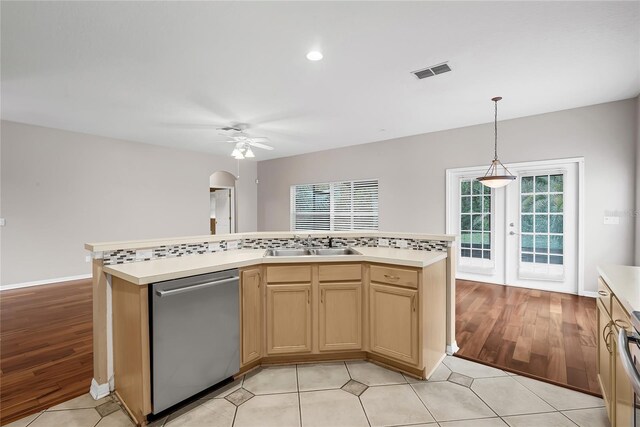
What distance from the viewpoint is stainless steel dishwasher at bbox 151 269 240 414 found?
1.72 meters

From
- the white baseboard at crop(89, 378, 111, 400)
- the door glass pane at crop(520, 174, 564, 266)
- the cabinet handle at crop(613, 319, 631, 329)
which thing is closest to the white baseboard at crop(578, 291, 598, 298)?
the door glass pane at crop(520, 174, 564, 266)

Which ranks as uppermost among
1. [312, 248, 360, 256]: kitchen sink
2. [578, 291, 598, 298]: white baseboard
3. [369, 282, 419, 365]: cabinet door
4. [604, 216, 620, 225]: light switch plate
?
[604, 216, 620, 225]: light switch plate

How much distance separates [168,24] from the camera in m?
2.20

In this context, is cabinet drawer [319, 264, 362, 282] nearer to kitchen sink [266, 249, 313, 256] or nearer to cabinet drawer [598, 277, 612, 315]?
kitchen sink [266, 249, 313, 256]

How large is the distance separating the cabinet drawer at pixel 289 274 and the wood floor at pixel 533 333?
1519 mm

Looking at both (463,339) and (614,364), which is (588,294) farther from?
(614,364)

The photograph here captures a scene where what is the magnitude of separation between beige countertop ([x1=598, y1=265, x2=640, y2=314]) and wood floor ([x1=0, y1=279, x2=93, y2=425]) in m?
3.12

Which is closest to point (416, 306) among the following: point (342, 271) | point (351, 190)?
Result: point (342, 271)

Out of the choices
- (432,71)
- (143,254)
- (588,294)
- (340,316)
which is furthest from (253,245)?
(588,294)

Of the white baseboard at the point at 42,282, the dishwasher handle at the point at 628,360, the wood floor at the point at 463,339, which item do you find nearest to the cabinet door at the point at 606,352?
the wood floor at the point at 463,339

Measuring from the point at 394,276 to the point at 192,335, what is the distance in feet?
4.65

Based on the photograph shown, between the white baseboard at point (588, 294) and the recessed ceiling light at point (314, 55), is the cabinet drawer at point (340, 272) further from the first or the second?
the white baseboard at point (588, 294)

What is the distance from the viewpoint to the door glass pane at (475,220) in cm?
494

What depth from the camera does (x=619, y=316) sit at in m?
1.35
